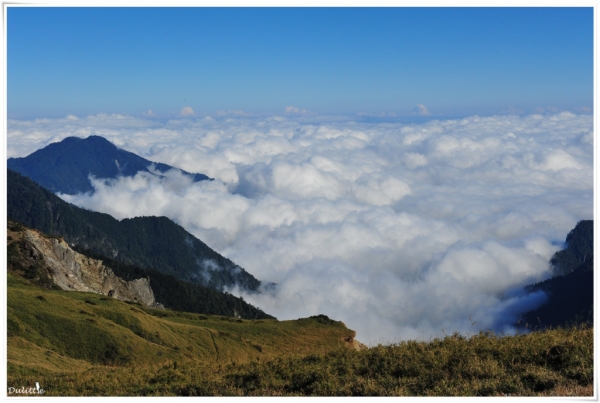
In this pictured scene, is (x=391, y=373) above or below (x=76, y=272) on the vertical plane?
above

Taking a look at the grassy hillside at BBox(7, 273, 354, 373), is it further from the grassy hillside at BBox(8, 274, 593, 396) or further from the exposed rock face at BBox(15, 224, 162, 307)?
the exposed rock face at BBox(15, 224, 162, 307)

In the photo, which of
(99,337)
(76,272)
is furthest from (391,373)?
(76,272)

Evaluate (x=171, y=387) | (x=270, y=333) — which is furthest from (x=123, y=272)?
(x=171, y=387)

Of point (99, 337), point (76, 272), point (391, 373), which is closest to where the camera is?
point (391, 373)

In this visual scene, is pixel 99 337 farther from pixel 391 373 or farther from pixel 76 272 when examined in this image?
pixel 76 272

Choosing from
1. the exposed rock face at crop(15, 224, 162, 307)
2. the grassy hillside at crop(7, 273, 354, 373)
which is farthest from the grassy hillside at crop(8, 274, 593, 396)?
the exposed rock face at crop(15, 224, 162, 307)

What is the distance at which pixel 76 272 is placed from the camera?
10888 centimetres

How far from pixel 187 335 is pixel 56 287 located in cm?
3825

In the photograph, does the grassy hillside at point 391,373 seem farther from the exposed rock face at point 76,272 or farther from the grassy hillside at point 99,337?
the exposed rock face at point 76,272

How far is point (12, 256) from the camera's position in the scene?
298ft

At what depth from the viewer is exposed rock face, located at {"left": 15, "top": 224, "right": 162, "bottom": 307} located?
9788 cm

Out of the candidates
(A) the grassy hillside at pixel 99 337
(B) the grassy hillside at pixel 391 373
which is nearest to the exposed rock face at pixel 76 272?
(A) the grassy hillside at pixel 99 337

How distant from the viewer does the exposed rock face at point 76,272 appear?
3853 inches

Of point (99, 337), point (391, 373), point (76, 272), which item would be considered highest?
point (391, 373)
